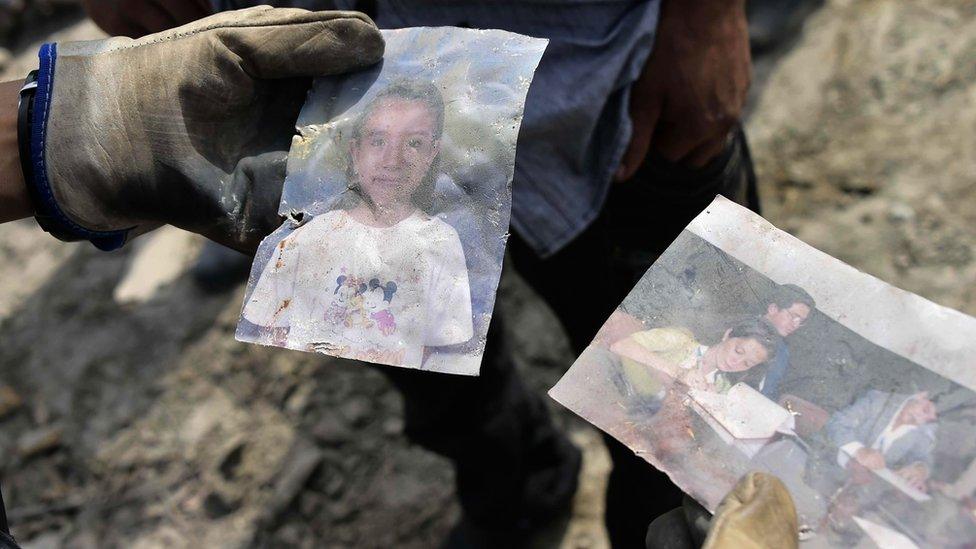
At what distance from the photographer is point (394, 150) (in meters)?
1.02

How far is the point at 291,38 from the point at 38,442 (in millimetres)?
1739

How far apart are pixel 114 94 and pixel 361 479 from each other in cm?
135

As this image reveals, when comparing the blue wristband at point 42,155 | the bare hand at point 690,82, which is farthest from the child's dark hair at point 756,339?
the blue wristband at point 42,155

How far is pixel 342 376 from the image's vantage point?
7.39 feet

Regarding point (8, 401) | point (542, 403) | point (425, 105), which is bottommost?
point (8, 401)

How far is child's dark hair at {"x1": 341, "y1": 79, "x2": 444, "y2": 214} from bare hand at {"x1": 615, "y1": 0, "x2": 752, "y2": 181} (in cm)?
43

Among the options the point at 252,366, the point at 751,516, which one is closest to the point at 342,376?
the point at 252,366

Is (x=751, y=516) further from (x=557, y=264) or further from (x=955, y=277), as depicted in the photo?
(x=955, y=277)

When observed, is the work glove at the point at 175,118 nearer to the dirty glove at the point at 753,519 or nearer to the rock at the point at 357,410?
the dirty glove at the point at 753,519

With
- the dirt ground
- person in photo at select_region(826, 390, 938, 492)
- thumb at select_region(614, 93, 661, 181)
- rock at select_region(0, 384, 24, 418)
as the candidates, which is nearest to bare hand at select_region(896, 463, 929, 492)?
person in photo at select_region(826, 390, 938, 492)

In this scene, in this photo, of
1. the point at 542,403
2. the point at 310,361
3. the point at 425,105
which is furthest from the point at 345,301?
the point at 310,361

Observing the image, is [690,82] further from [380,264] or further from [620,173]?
[380,264]

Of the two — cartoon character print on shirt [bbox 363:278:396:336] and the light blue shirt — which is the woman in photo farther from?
the light blue shirt

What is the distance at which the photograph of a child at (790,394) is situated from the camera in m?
0.80
